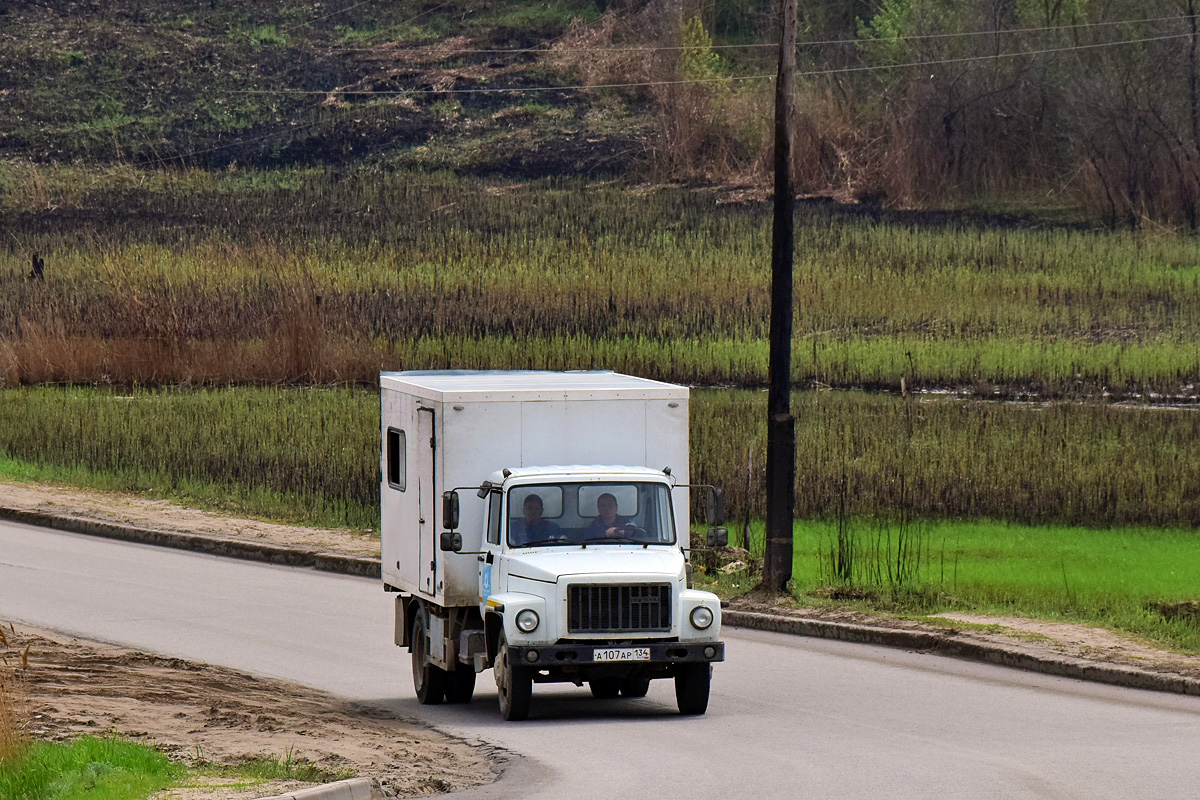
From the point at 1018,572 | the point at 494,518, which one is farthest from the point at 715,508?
the point at 1018,572

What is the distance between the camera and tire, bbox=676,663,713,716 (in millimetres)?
15852

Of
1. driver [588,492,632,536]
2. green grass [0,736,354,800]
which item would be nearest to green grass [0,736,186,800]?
green grass [0,736,354,800]

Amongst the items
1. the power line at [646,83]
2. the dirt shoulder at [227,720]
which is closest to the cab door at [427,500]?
the dirt shoulder at [227,720]

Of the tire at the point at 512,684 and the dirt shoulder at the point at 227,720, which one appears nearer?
the dirt shoulder at the point at 227,720

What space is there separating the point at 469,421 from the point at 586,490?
1191mm

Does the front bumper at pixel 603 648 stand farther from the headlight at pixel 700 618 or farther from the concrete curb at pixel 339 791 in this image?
the concrete curb at pixel 339 791

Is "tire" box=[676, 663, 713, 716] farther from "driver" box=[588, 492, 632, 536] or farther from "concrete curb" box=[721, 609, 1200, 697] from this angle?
"concrete curb" box=[721, 609, 1200, 697]

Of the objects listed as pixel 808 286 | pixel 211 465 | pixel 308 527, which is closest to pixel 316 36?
pixel 808 286

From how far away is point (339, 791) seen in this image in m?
11.4

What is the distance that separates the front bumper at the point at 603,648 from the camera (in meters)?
15.3

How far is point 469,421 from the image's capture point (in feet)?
54.5

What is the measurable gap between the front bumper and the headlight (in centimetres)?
14

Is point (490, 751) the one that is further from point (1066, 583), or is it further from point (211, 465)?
point (211, 465)

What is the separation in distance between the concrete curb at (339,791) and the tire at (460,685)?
16.4 feet
